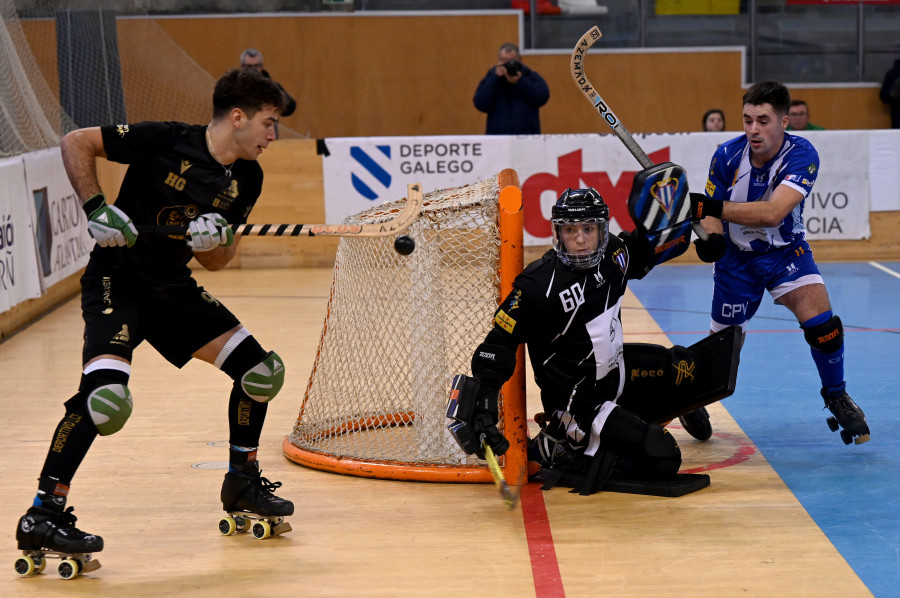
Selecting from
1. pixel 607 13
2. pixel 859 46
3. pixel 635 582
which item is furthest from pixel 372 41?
pixel 635 582

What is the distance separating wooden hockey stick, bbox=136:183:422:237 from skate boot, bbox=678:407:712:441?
71.3 inches

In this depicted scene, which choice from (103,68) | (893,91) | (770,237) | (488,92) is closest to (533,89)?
(488,92)

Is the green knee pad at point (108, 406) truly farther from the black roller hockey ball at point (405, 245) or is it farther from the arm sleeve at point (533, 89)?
the arm sleeve at point (533, 89)

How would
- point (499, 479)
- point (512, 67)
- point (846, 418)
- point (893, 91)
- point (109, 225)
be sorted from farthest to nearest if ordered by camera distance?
point (893, 91) < point (512, 67) < point (846, 418) < point (499, 479) < point (109, 225)

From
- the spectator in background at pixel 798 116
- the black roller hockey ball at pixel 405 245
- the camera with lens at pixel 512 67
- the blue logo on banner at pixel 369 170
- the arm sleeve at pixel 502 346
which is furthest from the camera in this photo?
the camera with lens at pixel 512 67

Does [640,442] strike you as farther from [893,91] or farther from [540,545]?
[893,91]

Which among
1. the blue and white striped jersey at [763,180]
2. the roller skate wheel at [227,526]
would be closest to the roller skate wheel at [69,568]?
the roller skate wheel at [227,526]

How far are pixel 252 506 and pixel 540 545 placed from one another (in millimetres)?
1101

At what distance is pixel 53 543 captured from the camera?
12.6 ft

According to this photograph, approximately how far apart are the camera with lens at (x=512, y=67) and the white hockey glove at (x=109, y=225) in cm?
760

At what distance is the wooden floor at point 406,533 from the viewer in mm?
3805

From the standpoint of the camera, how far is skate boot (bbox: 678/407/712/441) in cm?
537

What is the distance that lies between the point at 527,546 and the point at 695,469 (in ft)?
3.97

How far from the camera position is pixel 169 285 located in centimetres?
416
